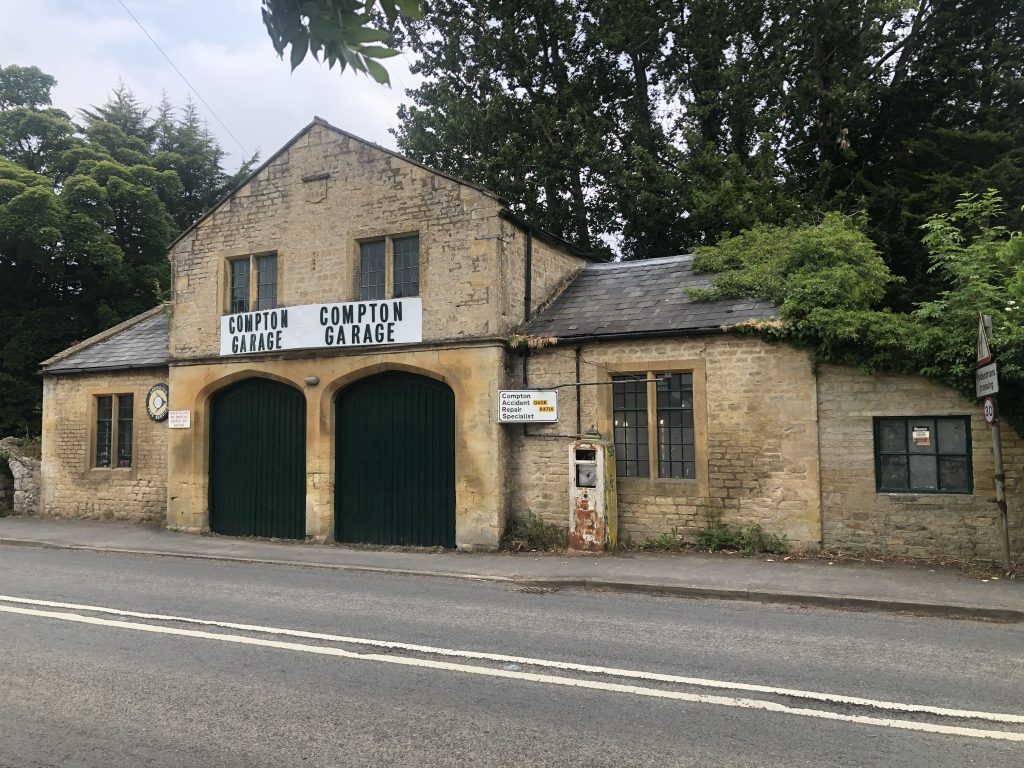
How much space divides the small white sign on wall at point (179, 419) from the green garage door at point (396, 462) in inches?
141

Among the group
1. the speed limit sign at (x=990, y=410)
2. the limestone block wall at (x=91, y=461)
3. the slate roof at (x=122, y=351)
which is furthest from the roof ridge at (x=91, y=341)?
the speed limit sign at (x=990, y=410)

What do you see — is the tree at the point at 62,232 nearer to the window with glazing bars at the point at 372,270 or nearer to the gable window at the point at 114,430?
the gable window at the point at 114,430

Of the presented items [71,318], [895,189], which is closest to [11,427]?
[71,318]

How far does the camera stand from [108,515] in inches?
669

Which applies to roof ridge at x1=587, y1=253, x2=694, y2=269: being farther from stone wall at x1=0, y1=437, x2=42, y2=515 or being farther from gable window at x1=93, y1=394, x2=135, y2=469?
stone wall at x1=0, y1=437, x2=42, y2=515

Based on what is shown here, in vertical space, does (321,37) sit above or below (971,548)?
above

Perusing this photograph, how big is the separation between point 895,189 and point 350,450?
1606 cm

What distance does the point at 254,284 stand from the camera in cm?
1510

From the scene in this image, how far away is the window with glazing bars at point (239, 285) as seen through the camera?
1528cm

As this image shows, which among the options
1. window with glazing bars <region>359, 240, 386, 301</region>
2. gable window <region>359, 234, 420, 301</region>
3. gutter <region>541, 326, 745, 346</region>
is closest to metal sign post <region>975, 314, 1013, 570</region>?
gutter <region>541, 326, 745, 346</region>

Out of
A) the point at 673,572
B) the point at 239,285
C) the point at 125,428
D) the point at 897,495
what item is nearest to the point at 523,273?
the point at 239,285

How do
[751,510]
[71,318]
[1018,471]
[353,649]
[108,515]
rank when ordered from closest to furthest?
[353,649]
[1018,471]
[751,510]
[108,515]
[71,318]

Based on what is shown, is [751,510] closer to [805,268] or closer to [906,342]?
[906,342]

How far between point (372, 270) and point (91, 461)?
912 cm
